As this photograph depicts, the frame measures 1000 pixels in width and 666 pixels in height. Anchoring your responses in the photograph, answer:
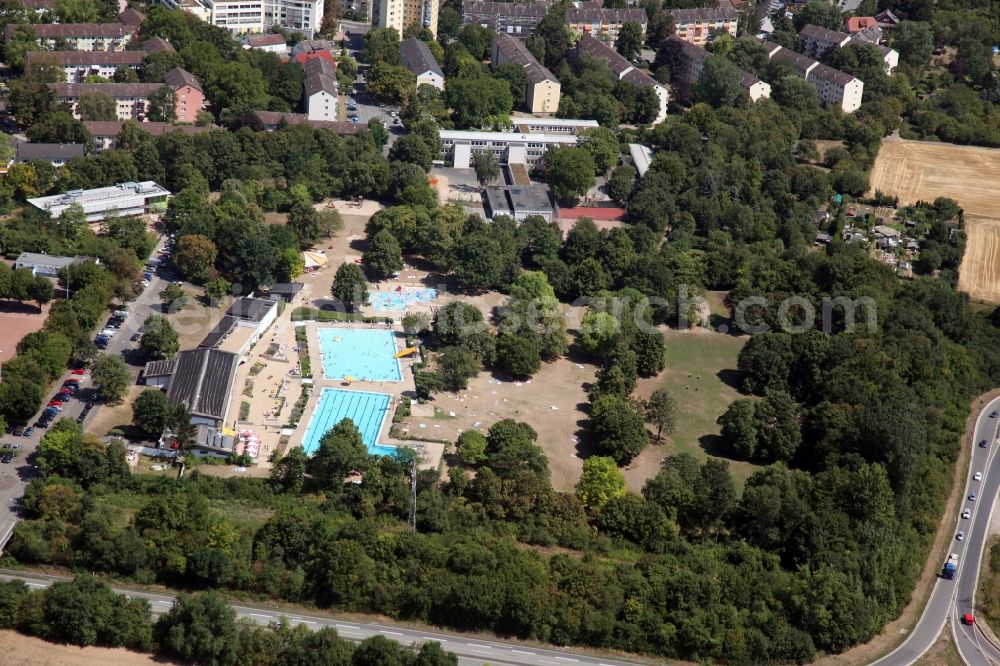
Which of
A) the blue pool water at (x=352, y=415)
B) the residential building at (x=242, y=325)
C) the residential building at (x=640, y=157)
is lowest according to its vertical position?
the blue pool water at (x=352, y=415)

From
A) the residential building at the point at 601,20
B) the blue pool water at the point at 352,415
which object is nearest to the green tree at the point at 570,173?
the blue pool water at the point at 352,415

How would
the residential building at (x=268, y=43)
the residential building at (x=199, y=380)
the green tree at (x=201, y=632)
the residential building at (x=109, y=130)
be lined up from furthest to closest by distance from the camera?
the residential building at (x=268, y=43)
the residential building at (x=109, y=130)
the residential building at (x=199, y=380)
the green tree at (x=201, y=632)

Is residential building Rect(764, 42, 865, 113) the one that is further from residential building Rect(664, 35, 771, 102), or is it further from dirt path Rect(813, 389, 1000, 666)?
dirt path Rect(813, 389, 1000, 666)

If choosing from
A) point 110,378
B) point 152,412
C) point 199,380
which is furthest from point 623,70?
point 152,412

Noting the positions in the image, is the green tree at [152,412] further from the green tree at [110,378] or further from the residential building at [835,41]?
the residential building at [835,41]

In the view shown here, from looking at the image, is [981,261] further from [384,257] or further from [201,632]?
[201,632]

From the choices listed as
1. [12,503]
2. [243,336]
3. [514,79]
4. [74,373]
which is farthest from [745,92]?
[12,503]

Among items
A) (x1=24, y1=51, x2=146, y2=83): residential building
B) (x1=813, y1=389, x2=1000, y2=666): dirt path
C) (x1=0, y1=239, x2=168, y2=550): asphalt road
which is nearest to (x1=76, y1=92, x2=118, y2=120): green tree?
(x1=24, y1=51, x2=146, y2=83): residential building
